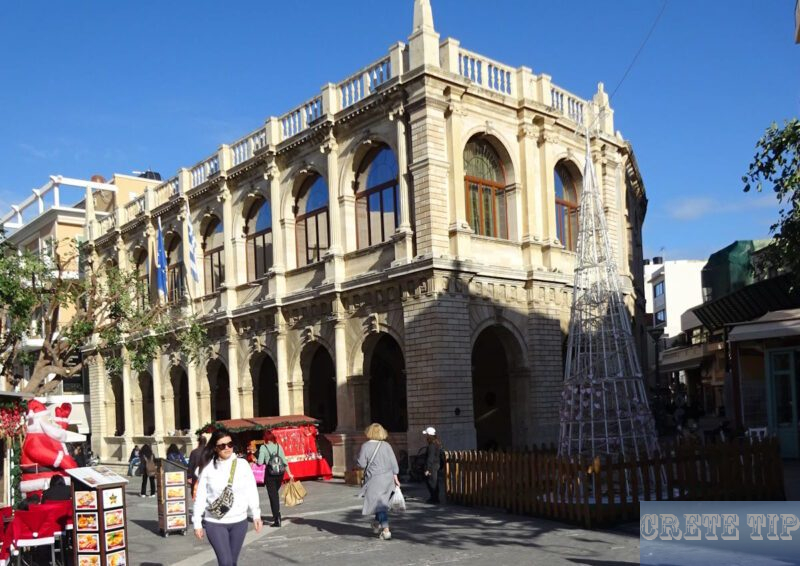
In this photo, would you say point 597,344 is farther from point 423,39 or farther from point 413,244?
point 423,39

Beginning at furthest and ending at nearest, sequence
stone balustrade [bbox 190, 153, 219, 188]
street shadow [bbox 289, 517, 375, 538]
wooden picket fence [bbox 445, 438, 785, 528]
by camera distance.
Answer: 1. stone balustrade [bbox 190, 153, 219, 188]
2. street shadow [bbox 289, 517, 375, 538]
3. wooden picket fence [bbox 445, 438, 785, 528]

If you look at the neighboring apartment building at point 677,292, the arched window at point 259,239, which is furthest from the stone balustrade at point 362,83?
the neighboring apartment building at point 677,292

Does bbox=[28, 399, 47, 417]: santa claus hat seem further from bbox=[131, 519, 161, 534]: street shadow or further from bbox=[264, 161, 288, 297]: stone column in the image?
bbox=[264, 161, 288, 297]: stone column

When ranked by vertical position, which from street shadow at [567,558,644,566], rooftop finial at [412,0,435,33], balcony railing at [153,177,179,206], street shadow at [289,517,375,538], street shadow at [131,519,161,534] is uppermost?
rooftop finial at [412,0,435,33]

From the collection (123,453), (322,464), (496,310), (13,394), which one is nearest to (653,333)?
(496,310)

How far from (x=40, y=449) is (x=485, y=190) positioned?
15133mm

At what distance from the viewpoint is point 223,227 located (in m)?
30.5

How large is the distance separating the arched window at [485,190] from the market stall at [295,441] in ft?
25.3

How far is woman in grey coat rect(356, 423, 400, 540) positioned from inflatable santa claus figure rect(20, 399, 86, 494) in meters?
4.37

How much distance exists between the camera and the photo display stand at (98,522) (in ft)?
31.4

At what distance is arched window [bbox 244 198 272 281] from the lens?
28956 mm

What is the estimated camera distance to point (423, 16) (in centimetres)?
2180

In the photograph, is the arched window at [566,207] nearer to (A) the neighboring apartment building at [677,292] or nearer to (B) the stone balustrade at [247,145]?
(B) the stone balustrade at [247,145]

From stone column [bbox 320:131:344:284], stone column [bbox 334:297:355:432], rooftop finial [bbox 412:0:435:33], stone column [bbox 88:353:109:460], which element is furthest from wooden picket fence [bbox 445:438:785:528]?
stone column [bbox 88:353:109:460]
